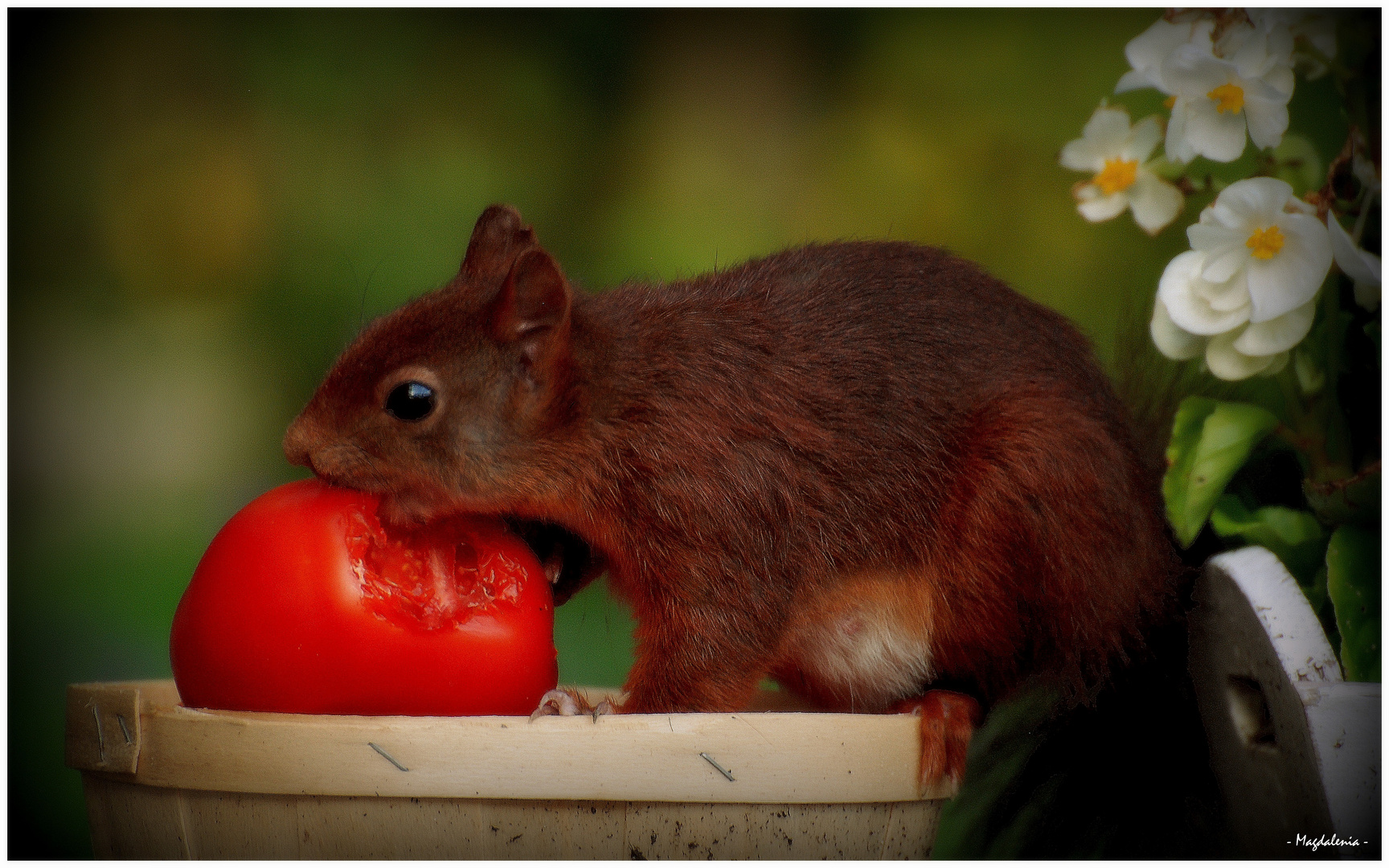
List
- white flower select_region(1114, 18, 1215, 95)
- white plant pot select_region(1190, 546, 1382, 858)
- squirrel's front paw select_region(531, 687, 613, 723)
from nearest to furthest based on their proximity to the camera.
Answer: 1. white plant pot select_region(1190, 546, 1382, 858)
2. squirrel's front paw select_region(531, 687, 613, 723)
3. white flower select_region(1114, 18, 1215, 95)

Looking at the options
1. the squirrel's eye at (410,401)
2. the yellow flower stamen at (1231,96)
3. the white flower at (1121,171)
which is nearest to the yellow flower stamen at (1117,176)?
the white flower at (1121,171)

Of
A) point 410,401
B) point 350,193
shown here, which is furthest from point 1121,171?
point 350,193

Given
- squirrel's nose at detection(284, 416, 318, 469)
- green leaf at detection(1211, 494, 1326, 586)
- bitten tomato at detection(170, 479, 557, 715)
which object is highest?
squirrel's nose at detection(284, 416, 318, 469)

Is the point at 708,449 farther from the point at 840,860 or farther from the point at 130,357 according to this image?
the point at 130,357

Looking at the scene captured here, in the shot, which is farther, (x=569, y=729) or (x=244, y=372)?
(x=244, y=372)

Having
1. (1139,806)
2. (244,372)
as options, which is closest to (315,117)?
(244,372)

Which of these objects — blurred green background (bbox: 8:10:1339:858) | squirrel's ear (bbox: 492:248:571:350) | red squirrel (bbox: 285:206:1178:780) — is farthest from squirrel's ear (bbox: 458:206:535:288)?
blurred green background (bbox: 8:10:1339:858)

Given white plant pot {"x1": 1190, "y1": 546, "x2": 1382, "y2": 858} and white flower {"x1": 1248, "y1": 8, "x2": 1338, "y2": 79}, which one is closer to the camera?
white plant pot {"x1": 1190, "y1": 546, "x2": 1382, "y2": 858}

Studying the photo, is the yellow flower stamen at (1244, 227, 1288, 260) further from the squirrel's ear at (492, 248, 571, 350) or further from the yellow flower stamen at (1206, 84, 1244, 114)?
the squirrel's ear at (492, 248, 571, 350)
